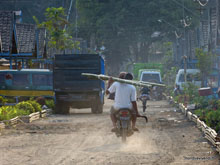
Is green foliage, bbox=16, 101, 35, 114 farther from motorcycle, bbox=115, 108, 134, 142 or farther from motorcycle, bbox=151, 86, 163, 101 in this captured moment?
motorcycle, bbox=151, 86, 163, 101

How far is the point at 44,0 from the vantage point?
345 ft

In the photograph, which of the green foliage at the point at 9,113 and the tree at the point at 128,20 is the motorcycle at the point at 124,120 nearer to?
the green foliage at the point at 9,113

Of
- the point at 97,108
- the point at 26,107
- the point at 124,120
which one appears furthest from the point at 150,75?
the point at 124,120

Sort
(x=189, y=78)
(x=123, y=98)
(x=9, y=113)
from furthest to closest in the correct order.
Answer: (x=189, y=78) < (x=9, y=113) < (x=123, y=98)

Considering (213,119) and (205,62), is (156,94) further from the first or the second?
(213,119)

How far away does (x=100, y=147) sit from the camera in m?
13.0

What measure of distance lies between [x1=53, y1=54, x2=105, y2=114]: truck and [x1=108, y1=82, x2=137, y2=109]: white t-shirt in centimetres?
1287

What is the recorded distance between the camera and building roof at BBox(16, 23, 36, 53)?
36.5 meters

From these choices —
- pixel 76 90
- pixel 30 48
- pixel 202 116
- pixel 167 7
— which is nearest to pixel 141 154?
pixel 202 116

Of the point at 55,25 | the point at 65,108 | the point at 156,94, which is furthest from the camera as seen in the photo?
the point at 156,94

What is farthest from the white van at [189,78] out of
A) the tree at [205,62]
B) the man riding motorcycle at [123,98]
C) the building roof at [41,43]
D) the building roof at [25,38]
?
the man riding motorcycle at [123,98]

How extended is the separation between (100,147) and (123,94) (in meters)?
1.42

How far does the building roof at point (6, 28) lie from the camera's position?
110ft

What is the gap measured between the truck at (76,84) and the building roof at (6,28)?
23.0 feet
